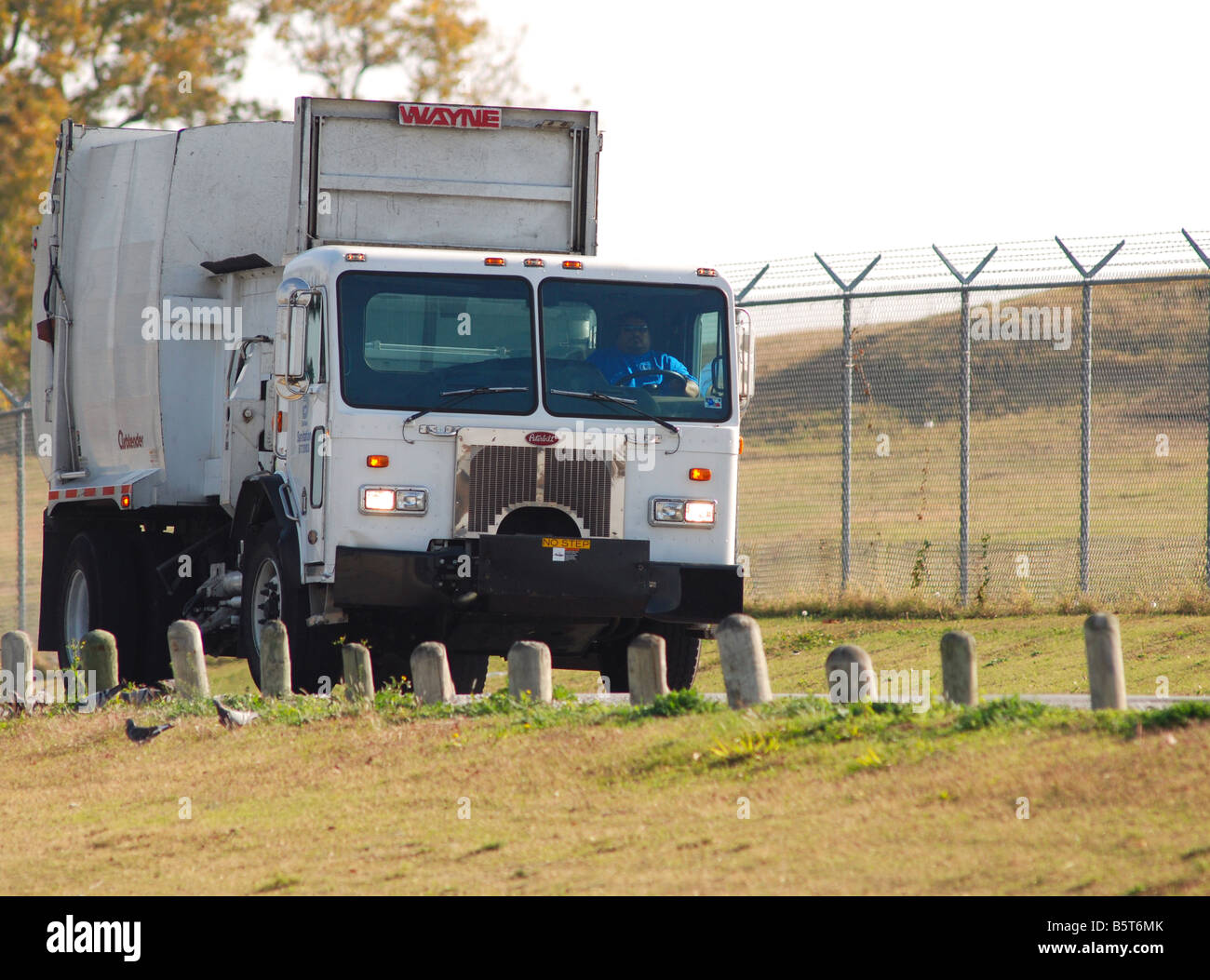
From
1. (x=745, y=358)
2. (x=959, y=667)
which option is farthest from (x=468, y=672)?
(x=959, y=667)

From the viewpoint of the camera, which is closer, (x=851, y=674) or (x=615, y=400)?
(x=851, y=674)

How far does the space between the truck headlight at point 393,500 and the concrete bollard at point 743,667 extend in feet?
8.16

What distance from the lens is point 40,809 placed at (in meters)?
9.93

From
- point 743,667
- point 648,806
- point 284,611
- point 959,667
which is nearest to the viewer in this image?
point 648,806

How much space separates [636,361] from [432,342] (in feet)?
4.22

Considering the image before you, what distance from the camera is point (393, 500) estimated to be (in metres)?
11.3

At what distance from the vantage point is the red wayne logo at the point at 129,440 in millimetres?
14117

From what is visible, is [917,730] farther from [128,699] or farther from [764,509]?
[764,509]

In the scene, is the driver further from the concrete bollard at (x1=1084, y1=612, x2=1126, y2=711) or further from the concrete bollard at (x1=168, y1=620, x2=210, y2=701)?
the concrete bollard at (x1=1084, y1=612, x2=1126, y2=711)

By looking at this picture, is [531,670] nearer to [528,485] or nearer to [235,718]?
[528,485]

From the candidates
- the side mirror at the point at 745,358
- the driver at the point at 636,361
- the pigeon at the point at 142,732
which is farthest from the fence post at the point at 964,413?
the pigeon at the point at 142,732
